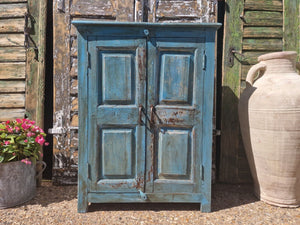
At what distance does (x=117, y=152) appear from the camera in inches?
86.6

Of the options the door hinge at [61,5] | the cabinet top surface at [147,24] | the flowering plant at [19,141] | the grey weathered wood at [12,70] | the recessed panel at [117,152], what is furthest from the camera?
the grey weathered wood at [12,70]

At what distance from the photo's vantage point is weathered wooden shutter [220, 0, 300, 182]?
2.86m

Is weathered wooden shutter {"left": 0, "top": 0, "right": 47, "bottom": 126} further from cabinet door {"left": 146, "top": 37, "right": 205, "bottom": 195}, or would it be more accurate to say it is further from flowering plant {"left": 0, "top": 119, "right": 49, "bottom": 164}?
cabinet door {"left": 146, "top": 37, "right": 205, "bottom": 195}

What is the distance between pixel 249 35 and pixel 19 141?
123 inches

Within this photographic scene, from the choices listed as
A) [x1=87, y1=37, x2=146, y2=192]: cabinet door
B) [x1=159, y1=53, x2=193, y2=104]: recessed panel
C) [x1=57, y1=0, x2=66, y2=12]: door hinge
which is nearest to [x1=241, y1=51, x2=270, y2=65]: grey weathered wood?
[x1=159, y1=53, x2=193, y2=104]: recessed panel

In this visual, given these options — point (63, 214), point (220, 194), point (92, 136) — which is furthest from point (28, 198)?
point (220, 194)

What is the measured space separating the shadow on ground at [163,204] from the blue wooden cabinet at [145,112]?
0.64 ft

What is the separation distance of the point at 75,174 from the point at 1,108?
1.34 m

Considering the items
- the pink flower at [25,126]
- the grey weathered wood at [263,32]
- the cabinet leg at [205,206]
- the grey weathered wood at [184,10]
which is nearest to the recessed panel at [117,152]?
the cabinet leg at [205,206]

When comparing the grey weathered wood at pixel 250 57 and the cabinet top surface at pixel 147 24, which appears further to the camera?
the grey weathered wood at pixel 250 57

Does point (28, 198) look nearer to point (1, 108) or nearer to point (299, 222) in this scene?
point (1, 108)

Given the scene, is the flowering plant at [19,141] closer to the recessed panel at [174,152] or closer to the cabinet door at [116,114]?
the cabinet door at [116,114]

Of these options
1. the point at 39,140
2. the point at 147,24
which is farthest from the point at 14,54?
the point at 147,24

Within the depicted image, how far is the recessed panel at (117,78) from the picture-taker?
213 centimetres
